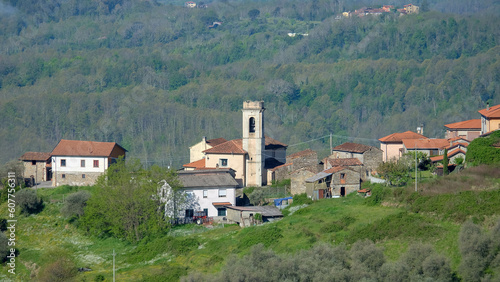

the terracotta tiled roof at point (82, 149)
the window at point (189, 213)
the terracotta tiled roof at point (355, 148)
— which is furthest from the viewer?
the terracotta tiled roof at point (82, 149)

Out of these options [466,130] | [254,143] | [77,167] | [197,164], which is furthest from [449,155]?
[77,167]

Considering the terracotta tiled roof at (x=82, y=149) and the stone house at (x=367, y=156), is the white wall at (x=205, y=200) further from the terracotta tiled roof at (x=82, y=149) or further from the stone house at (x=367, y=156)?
the terracotta tiled roof at (x=82, y=149)

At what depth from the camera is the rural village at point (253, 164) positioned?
51938 millimetres

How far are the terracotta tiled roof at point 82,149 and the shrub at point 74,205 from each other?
7909 mm

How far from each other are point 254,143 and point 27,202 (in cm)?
1770

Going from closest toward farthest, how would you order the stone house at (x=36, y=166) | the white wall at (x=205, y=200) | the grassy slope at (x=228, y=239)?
the grassy slope at (x=228, y=239), the white wall at (x=205, y=200), the stone house at (x=36, y=166)

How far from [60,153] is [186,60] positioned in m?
138

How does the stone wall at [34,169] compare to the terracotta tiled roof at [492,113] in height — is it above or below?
below

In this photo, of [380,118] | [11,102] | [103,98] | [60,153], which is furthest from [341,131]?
[60,153]

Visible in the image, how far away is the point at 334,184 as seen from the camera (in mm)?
52156

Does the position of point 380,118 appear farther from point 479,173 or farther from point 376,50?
point 479,173

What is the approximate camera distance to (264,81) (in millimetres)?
174000

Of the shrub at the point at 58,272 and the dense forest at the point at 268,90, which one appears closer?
the shrub at the point at 58,272

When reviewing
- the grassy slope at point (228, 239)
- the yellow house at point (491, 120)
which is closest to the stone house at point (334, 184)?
the grassy slope at point (228, 239)
